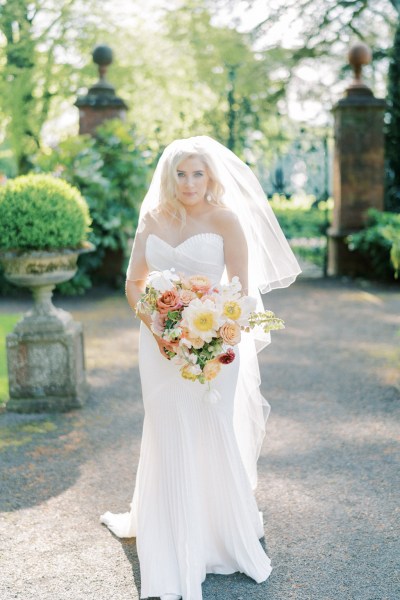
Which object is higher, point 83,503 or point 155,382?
point 155,382

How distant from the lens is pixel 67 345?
5750mm

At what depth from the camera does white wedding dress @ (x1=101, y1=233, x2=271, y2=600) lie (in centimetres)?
326

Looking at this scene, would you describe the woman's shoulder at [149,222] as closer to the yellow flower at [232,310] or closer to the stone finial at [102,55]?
the yellow flower at [232,310]

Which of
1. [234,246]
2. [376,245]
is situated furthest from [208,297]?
[376,245]

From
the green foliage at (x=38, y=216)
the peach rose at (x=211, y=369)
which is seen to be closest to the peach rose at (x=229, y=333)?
the peach rose at (x=211, y=369)

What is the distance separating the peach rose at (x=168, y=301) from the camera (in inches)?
118

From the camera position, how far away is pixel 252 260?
12.5 ft

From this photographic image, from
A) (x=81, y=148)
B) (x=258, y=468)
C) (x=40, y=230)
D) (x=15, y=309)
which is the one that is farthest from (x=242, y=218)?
(x=81, y=148)

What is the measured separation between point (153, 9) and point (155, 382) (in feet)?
57.9

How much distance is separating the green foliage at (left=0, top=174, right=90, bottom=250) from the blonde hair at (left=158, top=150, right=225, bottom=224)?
92.7 inches

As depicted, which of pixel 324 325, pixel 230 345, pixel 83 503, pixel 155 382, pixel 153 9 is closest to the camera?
pixel 230 345

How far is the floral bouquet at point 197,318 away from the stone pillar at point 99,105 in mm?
9146

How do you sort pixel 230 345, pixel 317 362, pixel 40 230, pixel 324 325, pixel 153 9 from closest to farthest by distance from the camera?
pixel 230 345 → pixel 40 230 → pixel 317 362 → pixel 324 325 → pixel 153 9

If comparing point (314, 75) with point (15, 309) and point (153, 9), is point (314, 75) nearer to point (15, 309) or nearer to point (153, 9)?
point (153, 9)
